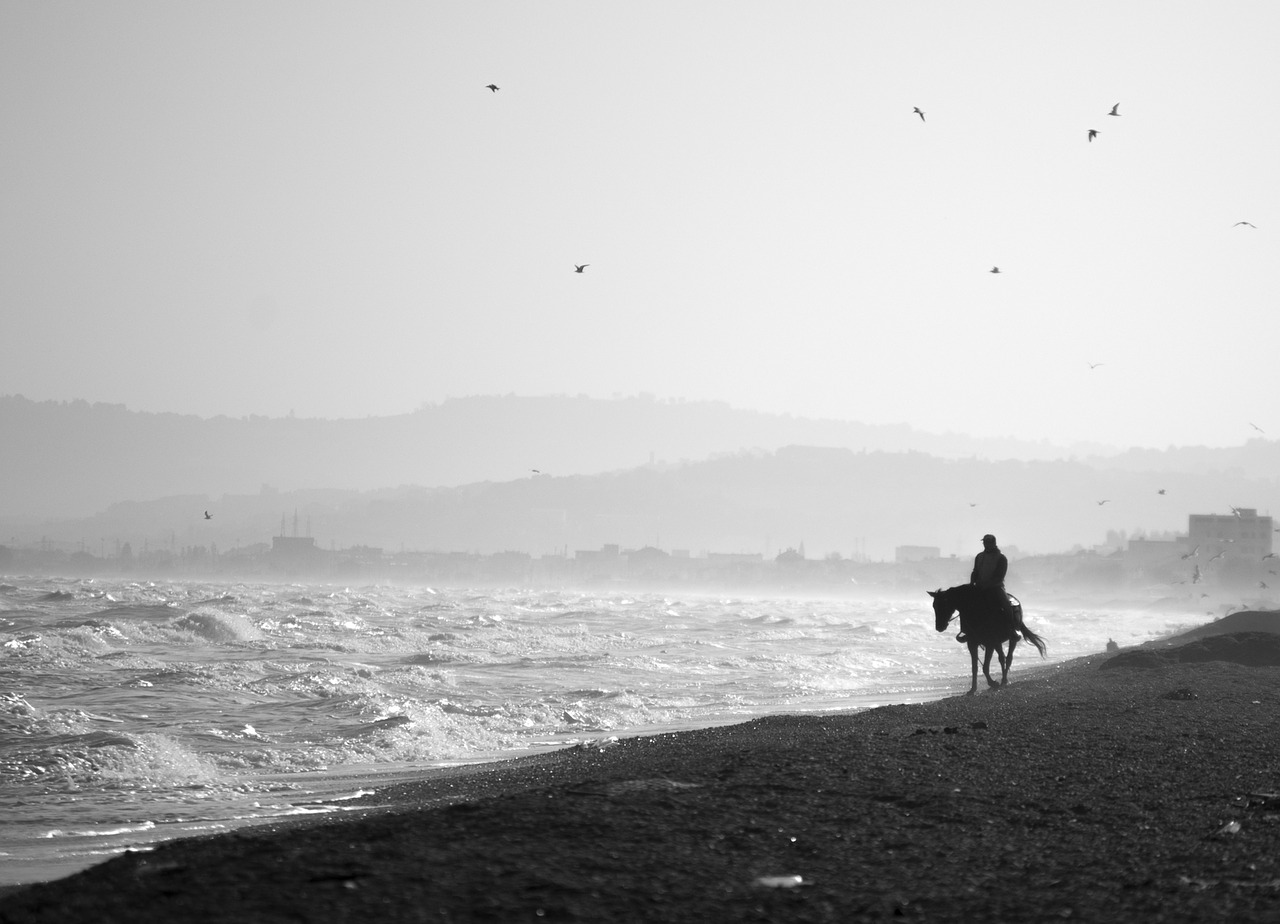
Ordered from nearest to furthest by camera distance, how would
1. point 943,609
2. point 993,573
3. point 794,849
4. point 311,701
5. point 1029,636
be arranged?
point 794,849, point 993,573, point 943,609, point 311,701, point 1029,636

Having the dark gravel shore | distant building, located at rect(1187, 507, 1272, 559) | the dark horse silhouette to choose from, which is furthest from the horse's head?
distant building, located at rect(1187, 507, 1272, 559)

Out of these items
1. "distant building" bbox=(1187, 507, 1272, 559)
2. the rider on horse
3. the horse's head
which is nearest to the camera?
the rider on horse

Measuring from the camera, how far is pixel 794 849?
5.53 metres

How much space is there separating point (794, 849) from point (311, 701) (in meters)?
14.9

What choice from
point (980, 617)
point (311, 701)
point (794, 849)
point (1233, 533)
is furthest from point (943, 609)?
point (1233, 533)

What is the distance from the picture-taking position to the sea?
35.9ft

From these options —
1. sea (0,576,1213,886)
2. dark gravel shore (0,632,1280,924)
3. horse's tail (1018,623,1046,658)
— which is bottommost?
sea (0,576,1213,886)

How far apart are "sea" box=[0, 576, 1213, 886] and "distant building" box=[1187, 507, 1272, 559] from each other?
93.0m

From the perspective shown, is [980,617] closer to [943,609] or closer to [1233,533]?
[943,609]

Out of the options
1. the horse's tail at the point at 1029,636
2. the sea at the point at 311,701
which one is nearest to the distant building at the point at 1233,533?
the sea at the point at 311,701

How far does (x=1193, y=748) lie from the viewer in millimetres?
9203

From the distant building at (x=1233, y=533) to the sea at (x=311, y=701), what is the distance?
93.0 m

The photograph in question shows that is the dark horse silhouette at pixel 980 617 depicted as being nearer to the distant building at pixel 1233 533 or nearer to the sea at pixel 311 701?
the sea at pixel 311 701

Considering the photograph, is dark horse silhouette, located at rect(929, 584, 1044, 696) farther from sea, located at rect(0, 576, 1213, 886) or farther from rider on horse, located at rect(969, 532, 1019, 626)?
sea, located at rect(0, 576, 1213, 886)
